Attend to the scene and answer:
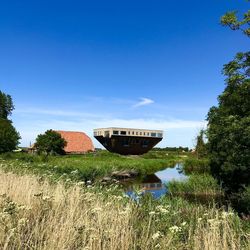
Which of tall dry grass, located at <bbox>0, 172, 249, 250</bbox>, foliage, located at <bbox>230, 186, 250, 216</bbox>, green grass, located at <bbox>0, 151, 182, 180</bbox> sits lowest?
foliage, located at <bbox>230, 186, 250, 216</bbox>

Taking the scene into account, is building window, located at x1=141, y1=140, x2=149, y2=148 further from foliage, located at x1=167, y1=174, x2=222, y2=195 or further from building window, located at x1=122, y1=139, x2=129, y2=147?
foliage, located at x1=167, y1=174, x2=222, y2=195

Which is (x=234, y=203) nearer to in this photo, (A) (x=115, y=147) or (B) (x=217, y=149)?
(B) (x=217, y=149)

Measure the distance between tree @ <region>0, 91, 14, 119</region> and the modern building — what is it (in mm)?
24494

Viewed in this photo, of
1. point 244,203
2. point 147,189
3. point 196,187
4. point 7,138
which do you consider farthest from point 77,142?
point 244,203

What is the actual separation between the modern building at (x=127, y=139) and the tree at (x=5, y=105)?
24494 millimetres

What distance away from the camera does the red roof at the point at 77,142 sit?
78500 millimetres

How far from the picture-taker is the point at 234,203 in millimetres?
20484

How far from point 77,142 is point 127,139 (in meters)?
14.1

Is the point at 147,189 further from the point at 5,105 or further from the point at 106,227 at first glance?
the point at 5,105

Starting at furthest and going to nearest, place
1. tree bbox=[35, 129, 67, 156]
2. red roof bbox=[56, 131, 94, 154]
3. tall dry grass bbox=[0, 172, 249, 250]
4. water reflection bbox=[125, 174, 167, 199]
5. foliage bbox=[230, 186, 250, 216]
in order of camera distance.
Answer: red roof bbox=[56, 131, 94, 154], tree bbox=[35, 129, 67, 156], foliage bbox=[230, 186, 250, 216], water reflection bbox=[125, 174, 167, 199], tall dry grass bbox=[0, 172, 249, 250]

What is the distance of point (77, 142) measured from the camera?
80875mm

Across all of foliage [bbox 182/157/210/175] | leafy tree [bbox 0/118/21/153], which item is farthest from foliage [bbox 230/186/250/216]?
leafy tree [bbox 0/118/21/153]

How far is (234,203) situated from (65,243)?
16756 millimetres

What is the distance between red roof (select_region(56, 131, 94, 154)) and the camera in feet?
258
